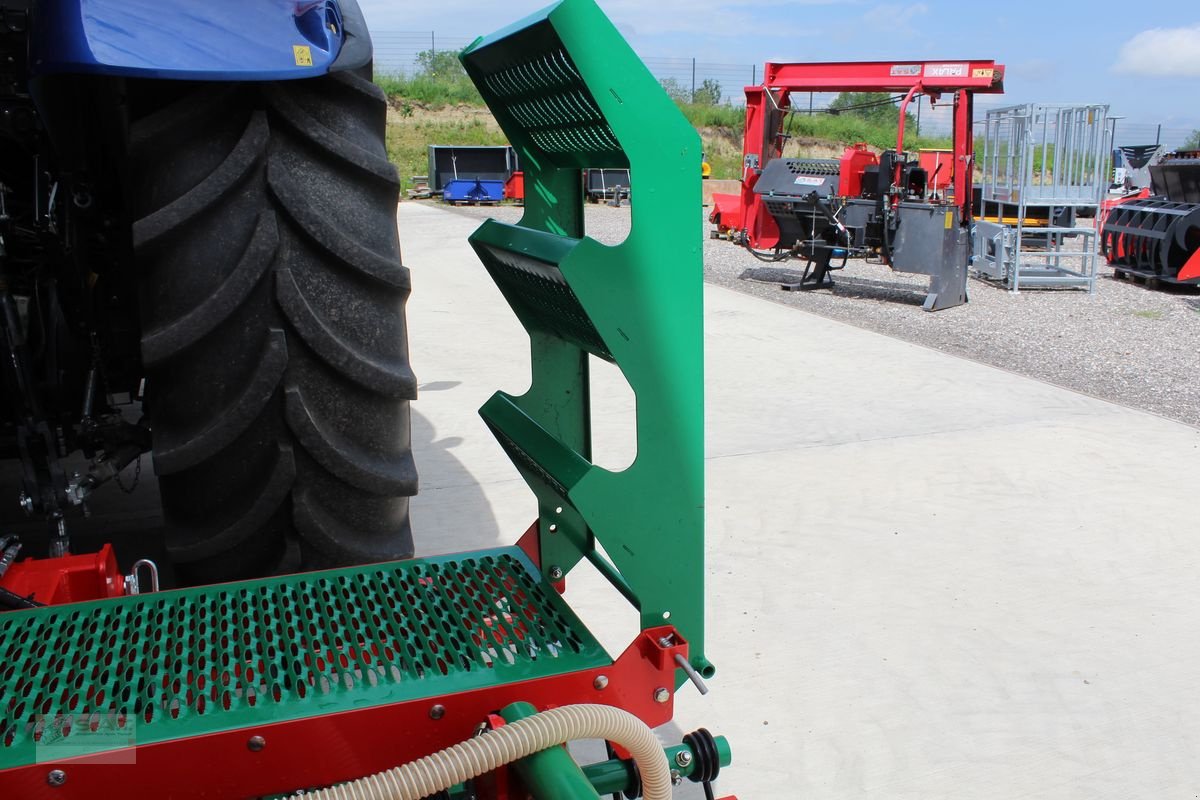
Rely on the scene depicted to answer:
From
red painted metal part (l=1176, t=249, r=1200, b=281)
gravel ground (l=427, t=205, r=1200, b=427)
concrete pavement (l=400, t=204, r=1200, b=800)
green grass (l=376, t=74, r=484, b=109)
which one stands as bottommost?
gravel ground (l=427, t=205, r=1200, b=427)

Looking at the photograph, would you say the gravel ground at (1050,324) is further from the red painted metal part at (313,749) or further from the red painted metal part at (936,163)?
the red painted metal part at (313,749)

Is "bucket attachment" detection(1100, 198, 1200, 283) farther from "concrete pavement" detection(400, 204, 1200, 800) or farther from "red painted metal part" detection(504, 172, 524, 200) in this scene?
"red painted metal part" detection(504, 172, 524, 200)

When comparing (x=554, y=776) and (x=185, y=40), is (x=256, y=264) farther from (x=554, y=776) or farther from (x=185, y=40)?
(x=554, y=776)

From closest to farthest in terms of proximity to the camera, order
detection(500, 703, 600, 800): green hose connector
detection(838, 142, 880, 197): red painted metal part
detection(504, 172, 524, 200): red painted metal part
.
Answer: detection(500, 703, 600, 800): green hose connector → detection(838, 142, 880, 197): red painted metal part → detection(504, 172, 524, 200): red painted metal part

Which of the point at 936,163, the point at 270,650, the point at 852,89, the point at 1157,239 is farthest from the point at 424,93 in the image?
the point at 270,650

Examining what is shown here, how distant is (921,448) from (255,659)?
12.6 feet

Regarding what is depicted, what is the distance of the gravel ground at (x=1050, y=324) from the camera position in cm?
693

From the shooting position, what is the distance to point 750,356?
7.07 meters

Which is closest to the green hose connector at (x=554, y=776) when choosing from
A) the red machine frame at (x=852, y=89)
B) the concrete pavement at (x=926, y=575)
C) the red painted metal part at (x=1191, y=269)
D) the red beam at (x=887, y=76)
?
the concrete pavement at (x=926, y=575)

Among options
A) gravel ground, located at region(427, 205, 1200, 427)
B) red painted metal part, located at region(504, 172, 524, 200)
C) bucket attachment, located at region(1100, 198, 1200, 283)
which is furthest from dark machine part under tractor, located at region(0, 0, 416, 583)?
red painted metal part, located at region(504, 172, 524, 200)

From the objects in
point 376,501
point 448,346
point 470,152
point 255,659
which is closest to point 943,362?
point 448,346

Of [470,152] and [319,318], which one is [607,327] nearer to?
[319,318]

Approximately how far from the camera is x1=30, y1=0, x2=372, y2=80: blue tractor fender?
1715mm

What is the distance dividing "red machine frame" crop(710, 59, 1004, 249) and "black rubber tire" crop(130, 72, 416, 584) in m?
9.28
